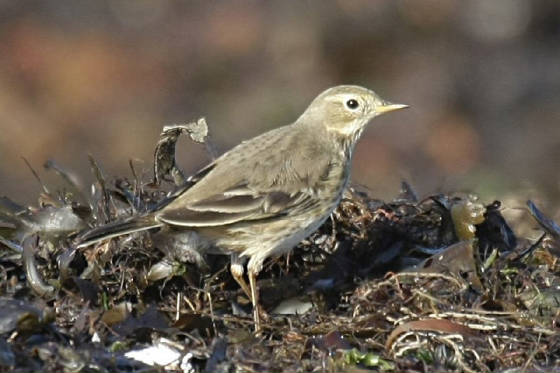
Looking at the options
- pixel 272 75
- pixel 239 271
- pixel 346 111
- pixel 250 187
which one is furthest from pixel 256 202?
pixel 272 75

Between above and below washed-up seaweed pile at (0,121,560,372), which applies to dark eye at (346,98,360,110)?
above

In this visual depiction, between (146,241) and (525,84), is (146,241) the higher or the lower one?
the higher one

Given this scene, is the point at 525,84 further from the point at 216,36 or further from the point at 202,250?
the point at 202,250

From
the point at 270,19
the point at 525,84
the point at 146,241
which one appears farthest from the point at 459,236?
the point at 270,19

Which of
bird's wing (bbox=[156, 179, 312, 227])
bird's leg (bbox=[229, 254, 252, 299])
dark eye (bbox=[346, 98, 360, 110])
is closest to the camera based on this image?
bird's wing (bbox=[156, 179, 312, 227])

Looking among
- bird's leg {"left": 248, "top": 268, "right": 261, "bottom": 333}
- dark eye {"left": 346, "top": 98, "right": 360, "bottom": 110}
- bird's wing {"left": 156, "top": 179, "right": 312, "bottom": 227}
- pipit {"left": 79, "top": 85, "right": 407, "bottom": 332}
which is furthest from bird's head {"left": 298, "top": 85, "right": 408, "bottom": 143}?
bird's leg {"left": 248, "top": 268, "right": 261, "bottom": 333}

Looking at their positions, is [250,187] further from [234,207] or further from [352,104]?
[352,104]

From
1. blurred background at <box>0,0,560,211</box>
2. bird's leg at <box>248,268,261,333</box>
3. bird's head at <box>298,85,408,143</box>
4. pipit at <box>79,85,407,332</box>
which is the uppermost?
bird's head at <box>298,85,408,143</box>

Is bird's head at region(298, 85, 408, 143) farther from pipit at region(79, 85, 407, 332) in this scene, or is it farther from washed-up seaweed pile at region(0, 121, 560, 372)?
washed-up seaweed pile at region(0, 121, 560, 372)

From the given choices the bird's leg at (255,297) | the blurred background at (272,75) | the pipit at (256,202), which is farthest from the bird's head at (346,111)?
the blurred background at (272,75)
